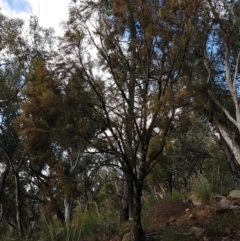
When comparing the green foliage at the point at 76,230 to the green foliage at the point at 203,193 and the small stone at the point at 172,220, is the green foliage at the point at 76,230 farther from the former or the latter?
the green foliage at the point at 203,193

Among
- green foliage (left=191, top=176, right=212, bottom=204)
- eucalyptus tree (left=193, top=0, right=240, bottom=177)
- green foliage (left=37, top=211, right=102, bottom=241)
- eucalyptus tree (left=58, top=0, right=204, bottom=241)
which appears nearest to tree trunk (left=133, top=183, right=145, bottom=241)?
eucalyptus tree (left=58, top=0, right=204, bottom=241)

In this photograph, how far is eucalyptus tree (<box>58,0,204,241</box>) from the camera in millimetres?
7777

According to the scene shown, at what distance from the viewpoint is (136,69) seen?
28.6 feet

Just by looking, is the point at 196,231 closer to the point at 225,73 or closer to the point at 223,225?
the point at 223,225

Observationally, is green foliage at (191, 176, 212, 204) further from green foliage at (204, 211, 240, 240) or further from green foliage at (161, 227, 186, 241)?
green foliage at (161, 227, 186, 241)

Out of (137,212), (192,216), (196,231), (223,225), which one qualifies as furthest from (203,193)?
(137,212)

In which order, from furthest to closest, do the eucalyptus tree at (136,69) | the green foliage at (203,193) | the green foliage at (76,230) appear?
1. the green foliage at (203,193)
2. the green foliage at (76,230)
3. the eucalyptus tree at (136,69)

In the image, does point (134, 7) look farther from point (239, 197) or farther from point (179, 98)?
point (239, 197)

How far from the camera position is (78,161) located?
17.9 m

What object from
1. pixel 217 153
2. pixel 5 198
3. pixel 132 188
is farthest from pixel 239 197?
pixel 5 198

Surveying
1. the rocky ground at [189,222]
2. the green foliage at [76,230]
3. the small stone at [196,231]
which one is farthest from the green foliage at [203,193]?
the small stone at [196,231]

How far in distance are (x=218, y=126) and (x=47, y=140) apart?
892 centimetres

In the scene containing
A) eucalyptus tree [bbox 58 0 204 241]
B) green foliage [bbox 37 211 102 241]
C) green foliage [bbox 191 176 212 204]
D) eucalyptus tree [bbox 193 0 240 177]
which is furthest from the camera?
eucalyptus tree [bbox 193 0 240 177]

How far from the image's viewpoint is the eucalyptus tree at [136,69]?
7777 millimetres
